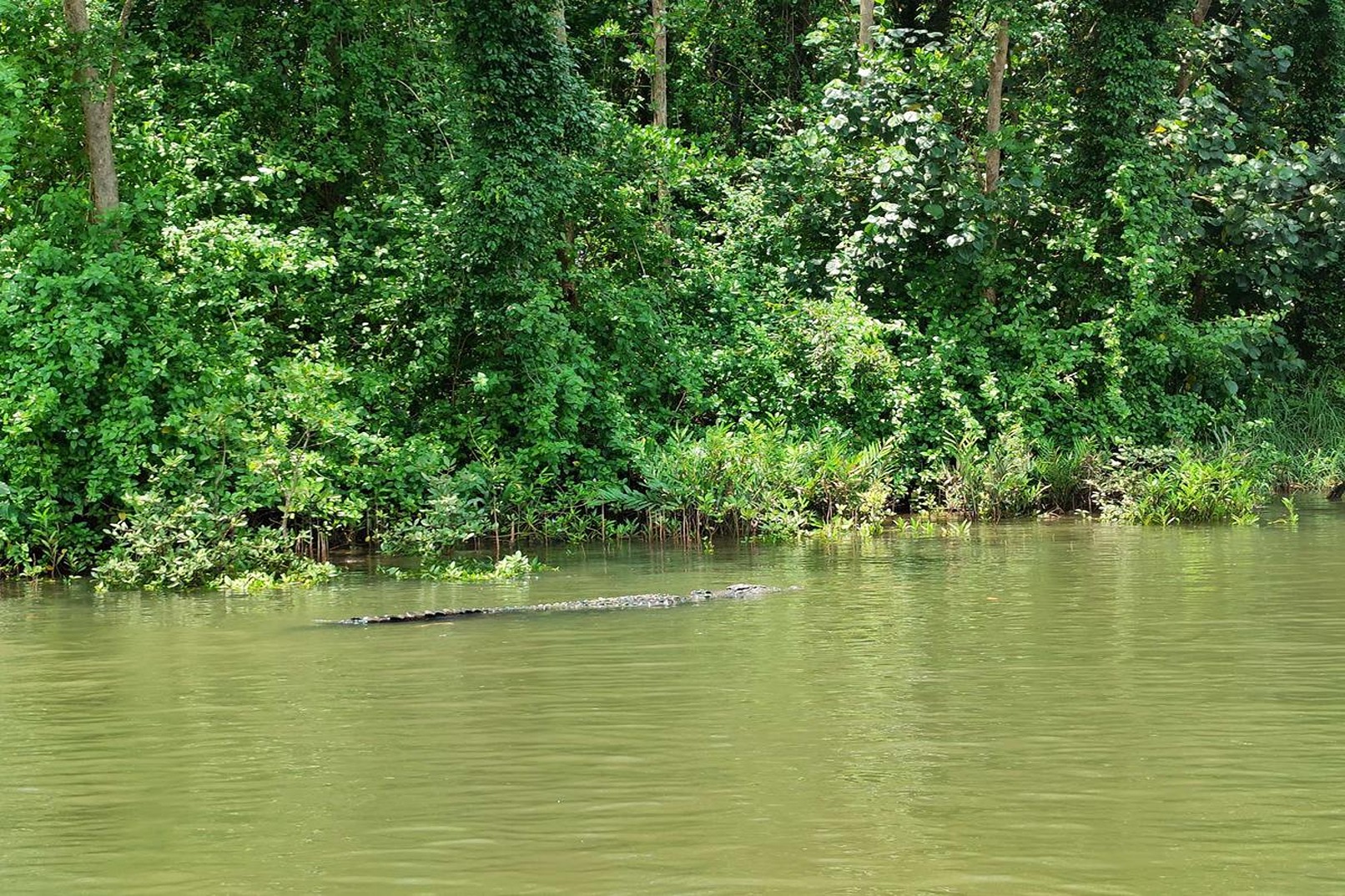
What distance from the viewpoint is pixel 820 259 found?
22016 millimetres

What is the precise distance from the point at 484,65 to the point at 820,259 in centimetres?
614

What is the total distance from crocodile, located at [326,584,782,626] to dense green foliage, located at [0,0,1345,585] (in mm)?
3916

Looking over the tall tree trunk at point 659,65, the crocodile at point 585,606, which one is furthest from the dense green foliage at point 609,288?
the crocodile at point 585,606

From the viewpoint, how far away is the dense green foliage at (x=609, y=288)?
A: 1512cm

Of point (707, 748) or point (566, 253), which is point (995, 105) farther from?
point (707, 748)

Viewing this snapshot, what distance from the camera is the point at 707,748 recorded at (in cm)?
626

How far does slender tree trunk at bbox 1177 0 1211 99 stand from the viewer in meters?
23.4

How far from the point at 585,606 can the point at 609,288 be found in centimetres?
917

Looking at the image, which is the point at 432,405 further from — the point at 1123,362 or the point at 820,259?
the point at 1123,362

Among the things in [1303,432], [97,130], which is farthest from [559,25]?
[1303,432]

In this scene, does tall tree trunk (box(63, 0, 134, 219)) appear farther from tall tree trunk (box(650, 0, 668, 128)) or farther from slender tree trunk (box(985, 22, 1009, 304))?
slender tree trunk (box(985, 22, 1009, 304))

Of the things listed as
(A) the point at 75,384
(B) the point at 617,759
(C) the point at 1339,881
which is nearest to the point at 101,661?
(B) the point at 617,759

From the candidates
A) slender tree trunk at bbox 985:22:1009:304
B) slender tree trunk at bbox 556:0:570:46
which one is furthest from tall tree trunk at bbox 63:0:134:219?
slender tree trunk at bbox 985:22:1009:304

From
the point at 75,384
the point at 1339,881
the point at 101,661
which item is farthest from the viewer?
the point at 75,384
